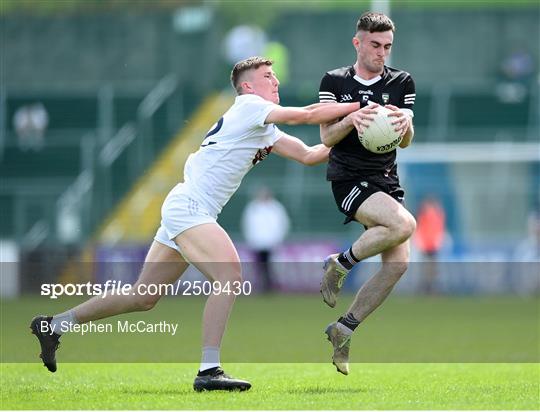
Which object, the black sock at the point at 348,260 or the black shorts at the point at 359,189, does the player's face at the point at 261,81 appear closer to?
the black shorts at the point at 359,189

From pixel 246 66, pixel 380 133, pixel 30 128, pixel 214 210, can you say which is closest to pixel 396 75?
pixel 380 133

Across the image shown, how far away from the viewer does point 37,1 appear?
3953 cm

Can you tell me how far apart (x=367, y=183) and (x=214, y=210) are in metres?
1.16

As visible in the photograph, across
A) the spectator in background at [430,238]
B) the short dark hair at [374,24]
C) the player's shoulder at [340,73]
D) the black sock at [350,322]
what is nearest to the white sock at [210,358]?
the black sock at [350,322]

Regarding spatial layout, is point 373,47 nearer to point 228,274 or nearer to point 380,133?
point 380,133

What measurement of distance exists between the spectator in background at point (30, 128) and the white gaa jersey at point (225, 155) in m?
24.0

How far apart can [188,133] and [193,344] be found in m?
19.7

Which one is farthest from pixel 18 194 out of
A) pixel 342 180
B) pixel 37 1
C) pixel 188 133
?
pixel 342 180

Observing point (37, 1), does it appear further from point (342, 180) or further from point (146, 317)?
point (342, 180)

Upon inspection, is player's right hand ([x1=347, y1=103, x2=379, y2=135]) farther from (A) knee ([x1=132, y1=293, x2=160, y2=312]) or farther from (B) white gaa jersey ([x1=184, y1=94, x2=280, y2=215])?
(A) knee ([x1=132, y1=293, x2=160, y2=312])

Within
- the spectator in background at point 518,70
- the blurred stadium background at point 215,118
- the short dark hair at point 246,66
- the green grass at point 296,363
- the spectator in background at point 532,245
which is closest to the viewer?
the green grass at point 296,363

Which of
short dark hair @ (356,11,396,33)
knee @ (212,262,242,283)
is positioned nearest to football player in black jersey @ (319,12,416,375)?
short dark hair @ (356,11,396,33)

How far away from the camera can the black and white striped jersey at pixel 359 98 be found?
9.87 metres

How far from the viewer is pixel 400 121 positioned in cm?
948
